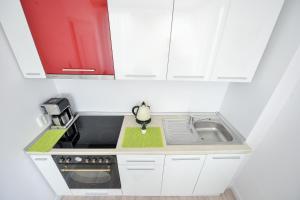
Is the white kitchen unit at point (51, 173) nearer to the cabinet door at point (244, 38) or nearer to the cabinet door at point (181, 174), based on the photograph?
the cabinet door at point (181, 174)

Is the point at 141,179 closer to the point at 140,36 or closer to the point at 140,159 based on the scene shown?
the point at 140,159

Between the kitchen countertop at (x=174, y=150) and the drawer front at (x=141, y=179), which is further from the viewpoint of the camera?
the drawer front at (x=141, y=179)

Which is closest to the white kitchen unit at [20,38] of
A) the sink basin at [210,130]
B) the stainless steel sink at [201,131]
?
the stainless steel sink at [201,131]

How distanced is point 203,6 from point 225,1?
0.15 metres

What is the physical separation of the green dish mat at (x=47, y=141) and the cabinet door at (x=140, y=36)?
0.86 metres

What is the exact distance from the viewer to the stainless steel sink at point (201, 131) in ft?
4.39

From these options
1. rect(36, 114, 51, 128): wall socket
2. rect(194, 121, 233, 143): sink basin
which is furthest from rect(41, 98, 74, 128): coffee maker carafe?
rect(194, 121, 233, 143): sink basin

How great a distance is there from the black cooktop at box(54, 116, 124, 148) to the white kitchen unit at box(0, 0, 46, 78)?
636 mm

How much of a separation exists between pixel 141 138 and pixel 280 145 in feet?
3.90

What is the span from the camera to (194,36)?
974 millimetres

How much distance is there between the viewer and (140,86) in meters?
1.57

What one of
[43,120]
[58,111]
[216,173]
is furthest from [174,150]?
[43,120]

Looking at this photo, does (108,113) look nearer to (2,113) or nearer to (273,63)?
(2,113)

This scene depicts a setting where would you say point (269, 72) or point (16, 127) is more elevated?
point (269, 72)
